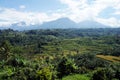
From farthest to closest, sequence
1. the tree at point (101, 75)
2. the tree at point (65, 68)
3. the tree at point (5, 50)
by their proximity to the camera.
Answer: the tree at point (5, 50)
the tree at point (65, 68)
the tree at point (101, 75)

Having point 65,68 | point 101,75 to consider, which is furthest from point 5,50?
point 101,75

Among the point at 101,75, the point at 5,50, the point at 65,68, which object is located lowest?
the point at 65,68

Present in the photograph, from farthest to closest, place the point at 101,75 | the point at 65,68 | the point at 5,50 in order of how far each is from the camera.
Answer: the point at 5,50 → the point at 65,68 → the point at 101,75

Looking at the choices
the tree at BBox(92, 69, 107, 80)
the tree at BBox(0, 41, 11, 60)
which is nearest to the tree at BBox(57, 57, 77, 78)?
the tree at BBox(92, 69, 107, 80)

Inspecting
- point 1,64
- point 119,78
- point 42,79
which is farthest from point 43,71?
→ point 1,64

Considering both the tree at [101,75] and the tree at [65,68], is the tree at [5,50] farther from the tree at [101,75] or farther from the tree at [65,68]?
the tree at [101,75]

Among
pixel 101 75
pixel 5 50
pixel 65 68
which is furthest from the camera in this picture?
pixel 5 50

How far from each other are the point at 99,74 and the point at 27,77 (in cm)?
1575

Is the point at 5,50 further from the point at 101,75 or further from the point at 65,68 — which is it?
the point at 101,75

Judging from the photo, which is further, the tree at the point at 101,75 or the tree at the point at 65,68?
the tree at the point at 65,68

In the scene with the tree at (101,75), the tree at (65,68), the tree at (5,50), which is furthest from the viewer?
the tree at (5,50)

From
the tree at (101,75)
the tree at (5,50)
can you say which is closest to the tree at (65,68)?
the tree at (101,75)

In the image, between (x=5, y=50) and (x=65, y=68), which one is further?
(x=5, y=50)

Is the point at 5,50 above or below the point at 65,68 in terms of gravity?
above
